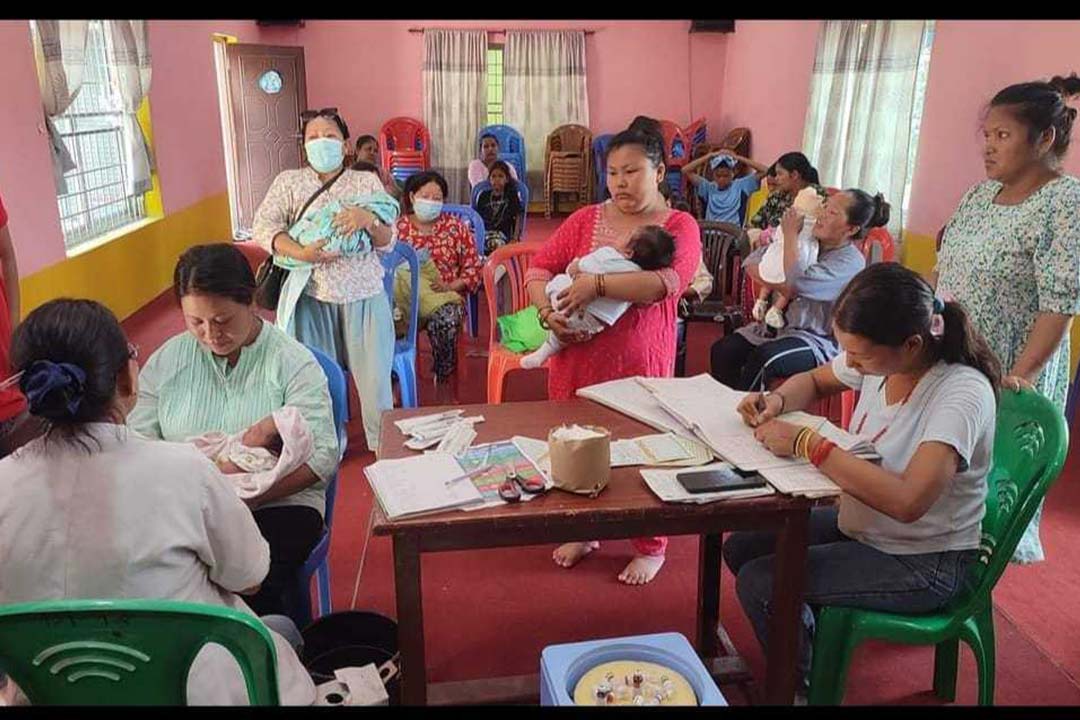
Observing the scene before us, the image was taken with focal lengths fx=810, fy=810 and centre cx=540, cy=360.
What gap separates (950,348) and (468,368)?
320 cm

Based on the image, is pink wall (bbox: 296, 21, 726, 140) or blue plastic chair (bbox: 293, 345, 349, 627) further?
pink wall (bbox: 296, 21, 726, 140)

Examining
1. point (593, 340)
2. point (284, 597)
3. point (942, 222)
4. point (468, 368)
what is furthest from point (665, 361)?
point (942, 222)

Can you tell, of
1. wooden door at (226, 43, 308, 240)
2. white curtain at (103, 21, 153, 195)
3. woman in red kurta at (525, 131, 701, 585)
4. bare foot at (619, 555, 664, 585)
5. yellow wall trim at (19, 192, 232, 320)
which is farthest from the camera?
wooden door at (226, 43, 308, 240)

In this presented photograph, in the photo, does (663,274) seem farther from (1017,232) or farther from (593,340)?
(1017,232)

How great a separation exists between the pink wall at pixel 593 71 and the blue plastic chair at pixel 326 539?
8126mm

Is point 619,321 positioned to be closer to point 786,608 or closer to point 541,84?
point 786,608

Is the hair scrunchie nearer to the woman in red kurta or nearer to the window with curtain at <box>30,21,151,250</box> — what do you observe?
the woman in red kurta

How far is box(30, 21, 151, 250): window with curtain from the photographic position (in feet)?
14.9

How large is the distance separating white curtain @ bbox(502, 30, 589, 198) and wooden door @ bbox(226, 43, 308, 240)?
243cm

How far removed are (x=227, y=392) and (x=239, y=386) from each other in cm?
3

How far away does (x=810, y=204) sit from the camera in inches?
137

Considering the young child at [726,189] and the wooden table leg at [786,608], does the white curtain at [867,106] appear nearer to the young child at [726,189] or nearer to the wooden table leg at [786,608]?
the young child at [726,189]

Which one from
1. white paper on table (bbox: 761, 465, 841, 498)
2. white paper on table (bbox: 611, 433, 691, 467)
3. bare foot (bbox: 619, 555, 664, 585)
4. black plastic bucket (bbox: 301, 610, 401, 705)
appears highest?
white paper on table (bbox: 761, 465, 841, 498)

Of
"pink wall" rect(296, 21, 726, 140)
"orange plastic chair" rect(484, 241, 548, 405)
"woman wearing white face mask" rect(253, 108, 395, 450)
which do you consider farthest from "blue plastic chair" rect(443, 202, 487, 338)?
"pink wall" rect(296, 21, 726, 140)
